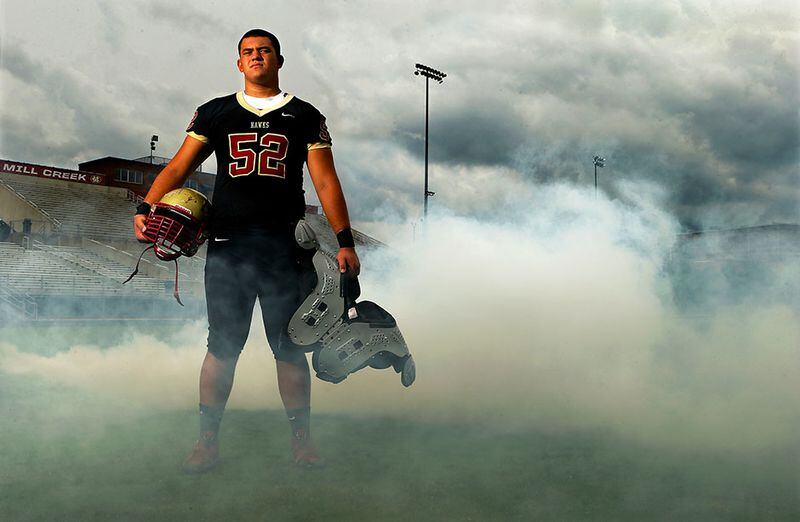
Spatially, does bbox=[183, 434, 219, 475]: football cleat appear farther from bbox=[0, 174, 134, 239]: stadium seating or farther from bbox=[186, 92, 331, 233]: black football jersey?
bbox=[0, 174, 134, 239]: stadium seating

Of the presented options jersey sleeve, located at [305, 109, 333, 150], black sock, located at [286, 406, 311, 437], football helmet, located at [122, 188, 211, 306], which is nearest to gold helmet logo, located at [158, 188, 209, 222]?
football helmet, located at [122, 188, 211, 306]

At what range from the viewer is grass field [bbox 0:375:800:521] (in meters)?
3.31

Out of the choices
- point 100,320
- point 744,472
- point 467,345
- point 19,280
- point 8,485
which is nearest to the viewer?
point 8,485

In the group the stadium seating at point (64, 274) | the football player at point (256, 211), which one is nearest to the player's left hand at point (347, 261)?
the football player at point (256, 211)

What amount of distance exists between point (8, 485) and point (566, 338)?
192 inches

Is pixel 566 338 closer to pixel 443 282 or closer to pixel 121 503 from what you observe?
pixel 443 282

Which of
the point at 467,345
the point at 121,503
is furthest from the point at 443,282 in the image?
the point at 121,503

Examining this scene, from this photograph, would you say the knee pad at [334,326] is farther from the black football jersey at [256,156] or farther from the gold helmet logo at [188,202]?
the gold helmet logo at [188,202]

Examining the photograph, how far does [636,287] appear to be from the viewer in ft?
25.9

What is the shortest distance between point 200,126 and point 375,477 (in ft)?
6.82

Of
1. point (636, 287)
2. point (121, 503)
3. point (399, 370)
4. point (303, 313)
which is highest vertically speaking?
point (636, 287)

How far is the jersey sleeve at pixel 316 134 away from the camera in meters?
4.11

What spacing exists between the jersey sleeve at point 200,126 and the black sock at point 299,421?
5.14 feet

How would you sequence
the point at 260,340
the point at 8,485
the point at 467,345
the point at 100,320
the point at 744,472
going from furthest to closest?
the point at 100,320 < the point at 260,340 < the point at 467,345 < the point at 744,472 < the point at 8,485
